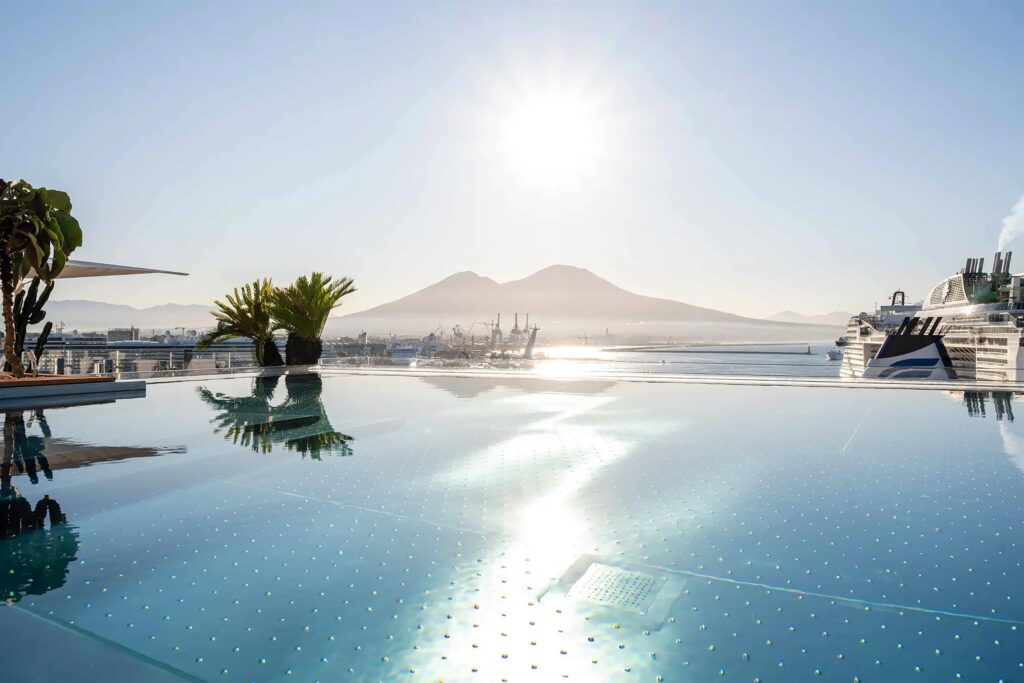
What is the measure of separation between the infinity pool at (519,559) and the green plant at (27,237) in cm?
448

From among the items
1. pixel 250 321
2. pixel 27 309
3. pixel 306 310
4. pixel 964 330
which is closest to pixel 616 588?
pixel 27 309

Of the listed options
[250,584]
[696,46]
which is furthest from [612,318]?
[250,584]

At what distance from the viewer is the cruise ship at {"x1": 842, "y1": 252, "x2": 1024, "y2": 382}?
29688 mm

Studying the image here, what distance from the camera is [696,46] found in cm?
1352

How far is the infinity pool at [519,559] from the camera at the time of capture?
2064 millimetres

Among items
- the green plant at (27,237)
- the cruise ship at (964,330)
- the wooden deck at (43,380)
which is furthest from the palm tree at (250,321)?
the cruise ship at (964,330)

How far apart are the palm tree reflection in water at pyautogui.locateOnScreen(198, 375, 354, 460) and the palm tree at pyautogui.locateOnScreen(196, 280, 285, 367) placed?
3.62m

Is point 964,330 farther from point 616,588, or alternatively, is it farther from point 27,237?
point 27,237

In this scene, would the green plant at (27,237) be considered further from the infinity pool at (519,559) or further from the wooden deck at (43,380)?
the infinity pool at (519,559)

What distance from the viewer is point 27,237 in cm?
924

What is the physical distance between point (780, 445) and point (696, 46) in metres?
11.1

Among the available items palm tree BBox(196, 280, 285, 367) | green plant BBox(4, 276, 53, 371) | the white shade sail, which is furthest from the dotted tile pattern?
palm tree BBox(196, 280, 285, 367)

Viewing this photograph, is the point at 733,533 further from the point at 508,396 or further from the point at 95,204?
the point at 95,204

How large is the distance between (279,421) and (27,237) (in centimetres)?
555
